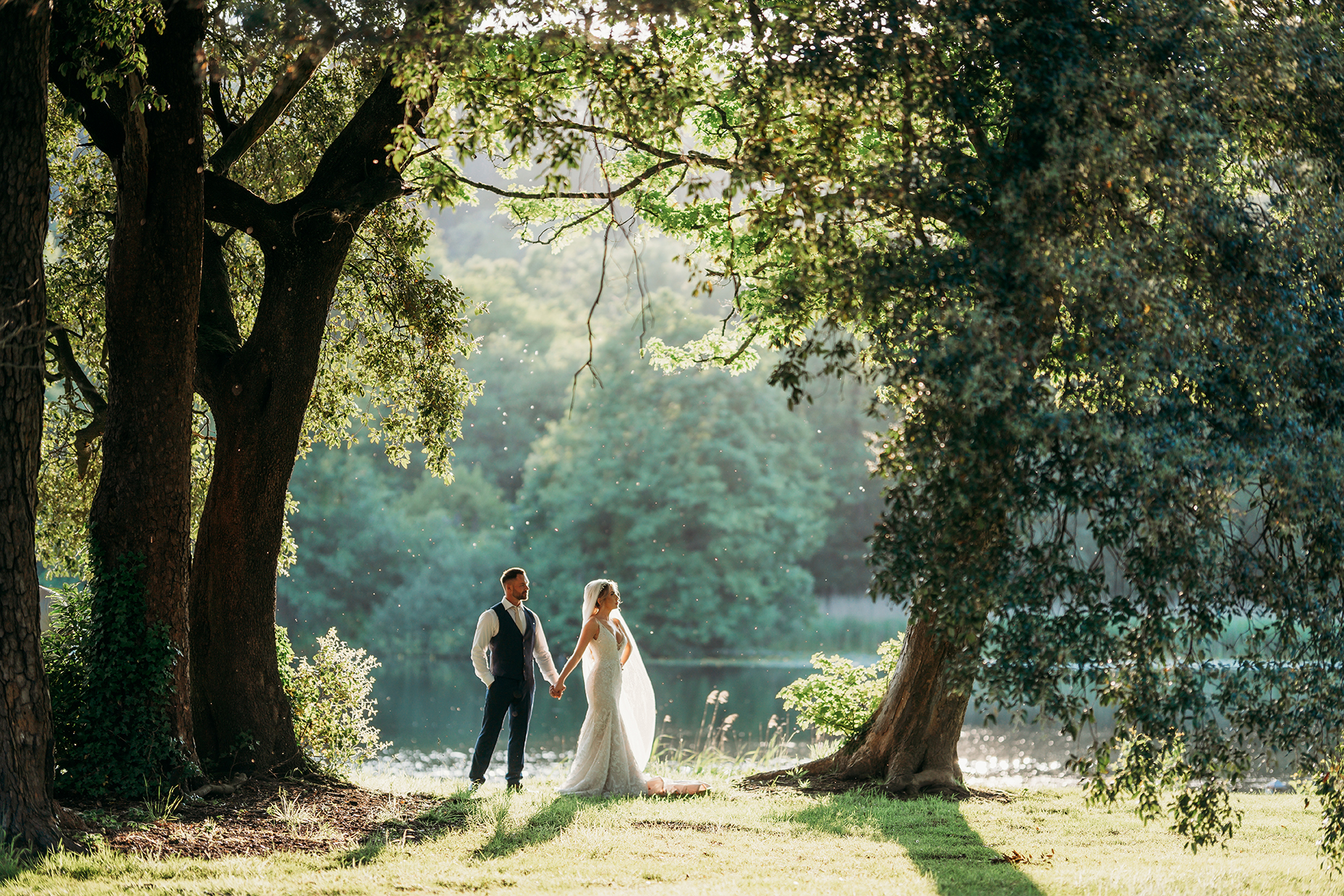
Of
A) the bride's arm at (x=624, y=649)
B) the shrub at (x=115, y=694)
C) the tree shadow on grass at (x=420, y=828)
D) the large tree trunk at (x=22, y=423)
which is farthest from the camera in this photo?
the bride's arm at (x=624, y=649)

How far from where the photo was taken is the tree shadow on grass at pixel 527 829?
6898mm

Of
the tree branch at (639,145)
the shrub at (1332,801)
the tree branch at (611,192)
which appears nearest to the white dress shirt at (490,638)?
the tree branch at (611,192)

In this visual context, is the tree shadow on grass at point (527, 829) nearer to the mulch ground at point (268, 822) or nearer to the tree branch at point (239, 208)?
the mulch ground at point (268, 822)

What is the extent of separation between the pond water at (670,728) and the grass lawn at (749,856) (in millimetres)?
3251

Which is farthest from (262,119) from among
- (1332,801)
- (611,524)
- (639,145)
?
(611,524)

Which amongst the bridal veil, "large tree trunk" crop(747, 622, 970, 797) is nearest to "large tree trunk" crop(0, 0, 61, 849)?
the bridal veil

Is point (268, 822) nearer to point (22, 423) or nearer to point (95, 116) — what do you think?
point (22, 423)

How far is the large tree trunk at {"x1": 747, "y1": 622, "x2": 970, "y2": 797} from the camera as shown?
10055mm

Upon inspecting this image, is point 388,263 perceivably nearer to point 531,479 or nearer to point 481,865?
point 481,865

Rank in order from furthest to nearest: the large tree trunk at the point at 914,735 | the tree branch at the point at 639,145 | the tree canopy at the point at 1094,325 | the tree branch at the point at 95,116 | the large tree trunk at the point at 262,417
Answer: the large tree trunk at the point at 914,735 < the large tree trunk at the point at 262,417 < the tree branch at the point at 95,116 < the tree branch at the point at 639,145 < the tree canopy at the point at 1094,325

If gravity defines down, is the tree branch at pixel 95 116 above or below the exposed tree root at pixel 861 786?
above

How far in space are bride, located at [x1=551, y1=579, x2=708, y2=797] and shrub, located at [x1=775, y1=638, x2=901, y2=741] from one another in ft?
7.53

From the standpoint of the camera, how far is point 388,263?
11.7 m

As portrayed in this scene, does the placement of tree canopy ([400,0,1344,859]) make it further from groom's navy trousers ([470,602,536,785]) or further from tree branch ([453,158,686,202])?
groom's navy trousers ([470,602,536,785])
